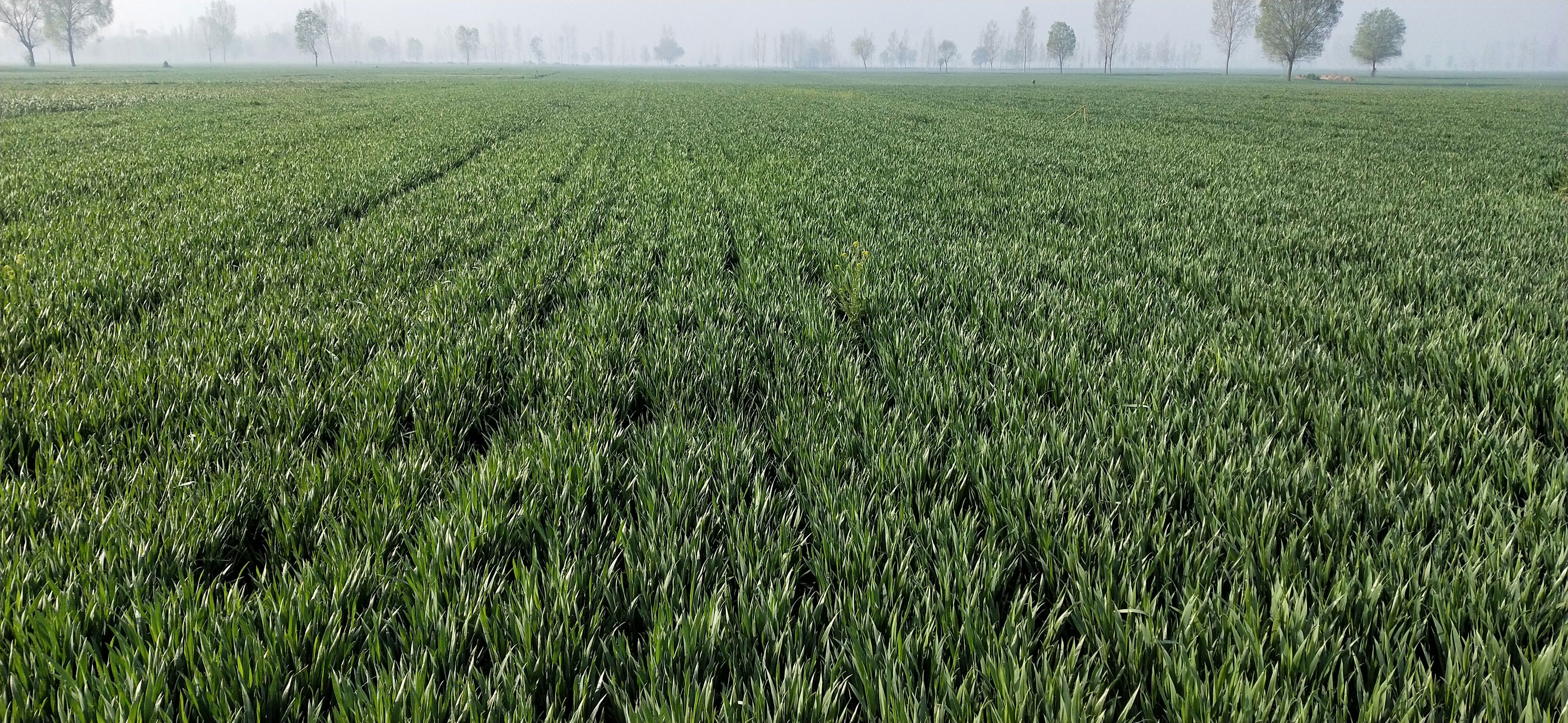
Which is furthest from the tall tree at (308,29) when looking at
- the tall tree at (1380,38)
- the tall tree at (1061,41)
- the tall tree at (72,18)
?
the tall tree at (1380,38)

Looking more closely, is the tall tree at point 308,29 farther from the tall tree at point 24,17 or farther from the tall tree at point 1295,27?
the tall tree at point 1295,27

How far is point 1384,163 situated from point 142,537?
1823 centimetres

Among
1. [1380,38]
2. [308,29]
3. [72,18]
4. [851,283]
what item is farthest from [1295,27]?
[72,18]

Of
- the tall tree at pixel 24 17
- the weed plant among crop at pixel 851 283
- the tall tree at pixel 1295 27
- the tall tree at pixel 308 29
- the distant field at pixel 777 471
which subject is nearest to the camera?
the distant field at pixel 777 471

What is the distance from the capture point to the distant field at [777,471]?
4.99 ft

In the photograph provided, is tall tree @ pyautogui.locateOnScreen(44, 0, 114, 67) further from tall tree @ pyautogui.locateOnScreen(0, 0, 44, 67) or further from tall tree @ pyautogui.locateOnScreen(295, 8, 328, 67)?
tall tree @ pyautogui.locateOnScreen(295, 8, 328, 67)

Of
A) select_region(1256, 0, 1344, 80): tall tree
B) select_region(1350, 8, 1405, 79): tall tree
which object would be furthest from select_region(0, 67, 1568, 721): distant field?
select_region(1350, 8, 1405, 79): tall tree

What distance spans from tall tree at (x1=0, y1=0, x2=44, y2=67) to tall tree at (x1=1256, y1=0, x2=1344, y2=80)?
179 metres

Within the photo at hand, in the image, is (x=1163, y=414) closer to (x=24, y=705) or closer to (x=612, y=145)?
(x=24, y=705)

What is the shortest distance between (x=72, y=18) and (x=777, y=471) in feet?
547

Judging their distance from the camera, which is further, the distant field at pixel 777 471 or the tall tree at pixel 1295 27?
the tall tree at pixel 1295 27

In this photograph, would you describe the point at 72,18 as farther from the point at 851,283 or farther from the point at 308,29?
the point at 851,283

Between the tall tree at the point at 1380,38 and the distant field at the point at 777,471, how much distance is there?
5549 inches

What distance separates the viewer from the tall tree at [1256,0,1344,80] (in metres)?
89.5
